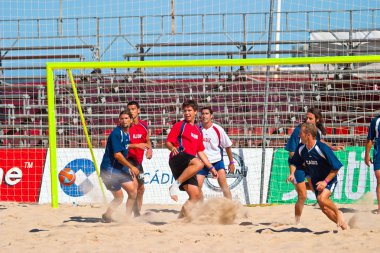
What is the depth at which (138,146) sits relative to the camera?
10.4m

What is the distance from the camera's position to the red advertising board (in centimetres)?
1343

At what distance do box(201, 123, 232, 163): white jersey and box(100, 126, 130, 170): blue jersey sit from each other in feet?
6.11

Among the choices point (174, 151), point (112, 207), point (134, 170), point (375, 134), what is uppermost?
point (375, 134)

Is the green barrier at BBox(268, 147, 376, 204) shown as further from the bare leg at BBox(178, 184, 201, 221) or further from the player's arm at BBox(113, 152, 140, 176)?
the player's arm at BBox(113, 152, 140, 176)

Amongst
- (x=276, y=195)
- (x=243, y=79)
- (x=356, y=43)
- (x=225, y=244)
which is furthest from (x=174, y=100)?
(x=225, y=244)

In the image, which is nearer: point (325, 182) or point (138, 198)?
point (325, 182)

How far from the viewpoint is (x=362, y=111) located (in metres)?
14.7

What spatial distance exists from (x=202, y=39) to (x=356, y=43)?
3.61 meters

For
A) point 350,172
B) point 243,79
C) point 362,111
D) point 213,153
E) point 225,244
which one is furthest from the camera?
point 243,79

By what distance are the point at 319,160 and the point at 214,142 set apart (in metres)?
3.47

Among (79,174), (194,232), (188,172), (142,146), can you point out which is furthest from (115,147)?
(79,174)

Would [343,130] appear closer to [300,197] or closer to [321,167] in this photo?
[300,197]

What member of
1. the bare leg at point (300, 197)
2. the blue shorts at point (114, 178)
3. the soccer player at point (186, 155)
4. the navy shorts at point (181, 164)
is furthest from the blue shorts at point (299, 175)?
the blue shorts at point (114, 178)

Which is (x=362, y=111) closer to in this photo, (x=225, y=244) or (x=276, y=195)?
(x=276, y=195)
